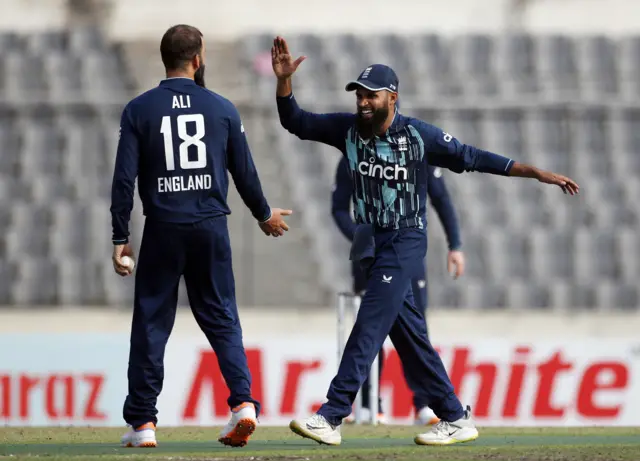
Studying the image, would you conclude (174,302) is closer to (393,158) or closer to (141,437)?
(141,437)

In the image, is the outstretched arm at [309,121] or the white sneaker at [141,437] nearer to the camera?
the white sneaker at [141,437]

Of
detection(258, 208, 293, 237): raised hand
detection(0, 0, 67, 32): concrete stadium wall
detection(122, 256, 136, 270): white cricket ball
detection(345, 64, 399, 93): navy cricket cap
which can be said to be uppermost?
detection(0, 0, 67, 32): concrete stadium wall

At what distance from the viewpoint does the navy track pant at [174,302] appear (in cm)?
552

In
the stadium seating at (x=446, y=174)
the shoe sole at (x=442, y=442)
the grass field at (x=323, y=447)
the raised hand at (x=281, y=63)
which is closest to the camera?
the grass field at (x=323, y=447)

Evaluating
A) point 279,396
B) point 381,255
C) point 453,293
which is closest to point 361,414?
point 279,396

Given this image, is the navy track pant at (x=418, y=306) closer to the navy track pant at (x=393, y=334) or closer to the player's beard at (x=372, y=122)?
the navy track pant at (x=393, y=334)

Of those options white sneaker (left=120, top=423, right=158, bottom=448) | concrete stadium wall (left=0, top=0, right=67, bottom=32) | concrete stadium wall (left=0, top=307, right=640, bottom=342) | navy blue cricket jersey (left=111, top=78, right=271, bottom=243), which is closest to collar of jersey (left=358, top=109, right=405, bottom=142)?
navy blue cricket jersey (left=111, top=78, right=271, bottom=243)

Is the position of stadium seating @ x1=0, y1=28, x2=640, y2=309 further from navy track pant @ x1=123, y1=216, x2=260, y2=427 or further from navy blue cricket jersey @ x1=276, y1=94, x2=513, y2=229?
navy track pant @ x1=123, y1=216, x2=260, y2=427

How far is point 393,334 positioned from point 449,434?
0.52 metres

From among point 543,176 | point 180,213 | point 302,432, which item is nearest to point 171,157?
point 180,213

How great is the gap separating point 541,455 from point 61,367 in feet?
17.8

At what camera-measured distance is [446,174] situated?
14297 mm

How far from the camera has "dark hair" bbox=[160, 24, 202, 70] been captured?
5527mm

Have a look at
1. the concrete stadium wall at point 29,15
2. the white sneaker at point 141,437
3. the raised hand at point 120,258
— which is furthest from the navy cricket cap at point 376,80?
the concrete stadium wall at point 29,15
